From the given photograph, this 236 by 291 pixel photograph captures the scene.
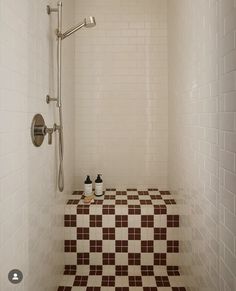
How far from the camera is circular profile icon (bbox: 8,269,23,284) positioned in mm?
947

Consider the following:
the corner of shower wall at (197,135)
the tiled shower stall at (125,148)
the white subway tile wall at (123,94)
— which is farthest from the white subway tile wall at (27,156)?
the corner of shower wall at (197,135)

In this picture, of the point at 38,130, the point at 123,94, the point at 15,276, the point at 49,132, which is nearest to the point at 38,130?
the point at 38,130

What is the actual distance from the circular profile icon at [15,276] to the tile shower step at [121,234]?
37.8 inches

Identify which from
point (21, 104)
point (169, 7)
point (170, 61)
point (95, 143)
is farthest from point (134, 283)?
point (169, 7)

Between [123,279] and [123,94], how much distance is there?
58.9 inches

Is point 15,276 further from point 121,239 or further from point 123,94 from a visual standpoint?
point 123,94

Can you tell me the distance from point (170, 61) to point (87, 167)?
3.81 feet

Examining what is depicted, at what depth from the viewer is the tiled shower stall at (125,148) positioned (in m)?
1.04

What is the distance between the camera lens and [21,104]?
1151mm

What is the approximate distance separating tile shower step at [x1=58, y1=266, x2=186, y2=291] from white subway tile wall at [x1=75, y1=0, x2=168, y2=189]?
0.70m

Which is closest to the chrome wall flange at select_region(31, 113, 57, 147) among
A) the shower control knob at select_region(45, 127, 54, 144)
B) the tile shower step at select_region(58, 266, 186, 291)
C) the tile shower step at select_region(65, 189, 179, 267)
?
the shower control knob at select_region(45, 127, 54, 144)

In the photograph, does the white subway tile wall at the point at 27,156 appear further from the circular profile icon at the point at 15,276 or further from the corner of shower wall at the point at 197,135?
the corner of shower wall at the point at 197,135

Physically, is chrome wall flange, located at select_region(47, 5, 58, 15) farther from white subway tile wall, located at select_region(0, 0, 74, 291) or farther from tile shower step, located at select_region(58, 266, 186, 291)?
tile shower step, located at select_region(58, 266, 186, 291)

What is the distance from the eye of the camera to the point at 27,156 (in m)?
1.23
